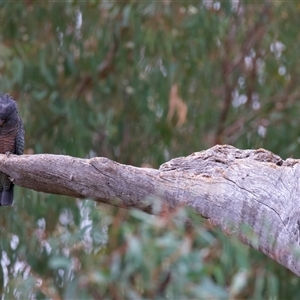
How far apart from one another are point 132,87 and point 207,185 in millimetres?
2370

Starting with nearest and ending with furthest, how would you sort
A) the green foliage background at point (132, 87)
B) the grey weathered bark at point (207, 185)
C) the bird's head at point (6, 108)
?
the grey weathered bark at point (207, 185)
the bird's head at point (6, 108)
the green foliage background at point (132, 87)

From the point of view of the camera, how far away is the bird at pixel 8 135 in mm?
3451

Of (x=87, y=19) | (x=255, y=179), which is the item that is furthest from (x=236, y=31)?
(x=255, y=179)

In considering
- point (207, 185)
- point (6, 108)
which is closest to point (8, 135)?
point (6, 108)

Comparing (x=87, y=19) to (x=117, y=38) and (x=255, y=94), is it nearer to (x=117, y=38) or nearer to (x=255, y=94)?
(x=117, y=38)

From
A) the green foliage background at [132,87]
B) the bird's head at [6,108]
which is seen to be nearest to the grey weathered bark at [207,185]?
the bird's head at [6,108]

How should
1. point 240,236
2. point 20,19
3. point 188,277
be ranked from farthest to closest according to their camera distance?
point 20,19, point 240,236, point 188,277

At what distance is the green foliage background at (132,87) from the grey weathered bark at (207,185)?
1473mm

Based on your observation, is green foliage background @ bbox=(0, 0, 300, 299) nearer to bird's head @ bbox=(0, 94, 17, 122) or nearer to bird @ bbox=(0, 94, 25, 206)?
bird @ bbox=(0, 94, 25, 206)

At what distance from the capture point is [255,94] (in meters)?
5.52

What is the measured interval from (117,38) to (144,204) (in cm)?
245

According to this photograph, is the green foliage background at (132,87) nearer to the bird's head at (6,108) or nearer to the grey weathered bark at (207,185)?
the bird's head at (6,108)

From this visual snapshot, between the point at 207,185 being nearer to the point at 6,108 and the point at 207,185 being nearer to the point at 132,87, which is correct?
the point at 6,108

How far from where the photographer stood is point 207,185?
8.25 feet
